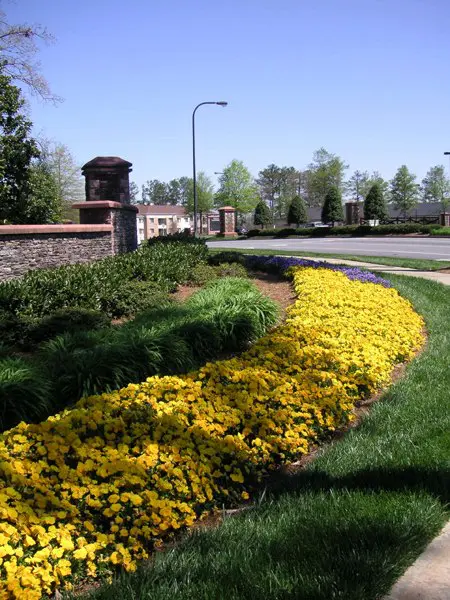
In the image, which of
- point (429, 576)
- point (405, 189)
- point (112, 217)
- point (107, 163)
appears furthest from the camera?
point (405, 189)

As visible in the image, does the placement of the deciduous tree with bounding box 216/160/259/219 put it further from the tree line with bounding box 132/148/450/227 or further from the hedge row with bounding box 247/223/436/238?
the hedge row with bounding box 247/223/436/238

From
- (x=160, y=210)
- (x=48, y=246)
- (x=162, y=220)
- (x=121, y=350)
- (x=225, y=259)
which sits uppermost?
(x=160, y=210)

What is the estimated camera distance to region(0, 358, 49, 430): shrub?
4.37m

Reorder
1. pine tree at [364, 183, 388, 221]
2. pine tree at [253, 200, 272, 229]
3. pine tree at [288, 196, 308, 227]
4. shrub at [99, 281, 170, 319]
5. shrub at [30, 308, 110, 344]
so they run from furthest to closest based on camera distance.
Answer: pine tree at [253, 200, 272, 229]
pine tree at [288, 196, 308, 227]
pine tree at [364, 183, 388, 221]
shrub at [99, 281, 170, 319]
shrub at [30, 308, 110, 344]

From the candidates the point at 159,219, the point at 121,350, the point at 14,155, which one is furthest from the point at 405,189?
the point at 121,350

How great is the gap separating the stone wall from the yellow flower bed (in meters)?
5.59

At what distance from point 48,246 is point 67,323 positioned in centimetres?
407

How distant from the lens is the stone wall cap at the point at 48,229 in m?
9.71

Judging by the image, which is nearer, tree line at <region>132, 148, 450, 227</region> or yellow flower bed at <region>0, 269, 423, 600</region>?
yellow flower bed at <region>0, 269, 423, 600</region>

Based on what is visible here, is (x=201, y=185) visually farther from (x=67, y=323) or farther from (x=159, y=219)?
(x=67, y=323)

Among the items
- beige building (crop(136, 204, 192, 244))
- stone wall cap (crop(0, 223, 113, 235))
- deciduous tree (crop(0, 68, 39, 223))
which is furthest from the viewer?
beige building (crop(136, 204, 192, 244))

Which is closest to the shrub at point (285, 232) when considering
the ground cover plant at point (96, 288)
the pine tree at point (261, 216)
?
the pine tree at point (261, 216)

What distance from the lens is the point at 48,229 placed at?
1070 centimetres

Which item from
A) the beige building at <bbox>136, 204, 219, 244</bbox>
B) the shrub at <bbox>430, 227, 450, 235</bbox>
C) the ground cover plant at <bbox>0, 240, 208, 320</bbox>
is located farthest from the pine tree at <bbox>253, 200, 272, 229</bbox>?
the ground cover plant at <bbox>0, 240, 208, 320</bbox>
